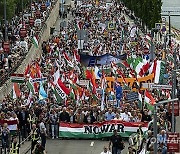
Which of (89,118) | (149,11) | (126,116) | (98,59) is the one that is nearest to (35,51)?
(98,59)

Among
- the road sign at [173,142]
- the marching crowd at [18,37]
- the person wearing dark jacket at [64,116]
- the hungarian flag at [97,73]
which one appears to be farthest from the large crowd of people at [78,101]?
the marching crowd at [18,37]

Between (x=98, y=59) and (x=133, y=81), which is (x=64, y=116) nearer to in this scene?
(x=133, y=81)

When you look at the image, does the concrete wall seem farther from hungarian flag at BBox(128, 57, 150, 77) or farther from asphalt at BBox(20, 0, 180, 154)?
asphalt at BBox(20, 0, 180, 154)

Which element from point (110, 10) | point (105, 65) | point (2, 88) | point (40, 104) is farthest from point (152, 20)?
point (40, 104)

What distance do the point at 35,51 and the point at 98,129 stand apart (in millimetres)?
25996

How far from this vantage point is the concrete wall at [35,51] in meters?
44.7

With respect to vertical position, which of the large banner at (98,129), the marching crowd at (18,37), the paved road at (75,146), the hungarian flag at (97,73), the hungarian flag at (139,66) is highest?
the marching crowd at (18,37)

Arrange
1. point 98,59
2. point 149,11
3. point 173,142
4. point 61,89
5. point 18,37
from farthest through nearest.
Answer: point 149,11 → point 18,37 → point 98,59 → point 61,89 → point 173,142

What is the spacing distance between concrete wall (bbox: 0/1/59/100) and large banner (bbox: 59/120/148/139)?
6.71 meters

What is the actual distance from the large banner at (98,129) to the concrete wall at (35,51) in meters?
6.71

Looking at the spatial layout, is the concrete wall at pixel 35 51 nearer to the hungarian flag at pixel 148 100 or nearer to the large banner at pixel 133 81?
the large banner at pixel 133 81

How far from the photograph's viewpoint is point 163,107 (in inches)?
Result: 1519

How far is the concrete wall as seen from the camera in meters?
44.7

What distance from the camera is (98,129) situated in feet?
122
